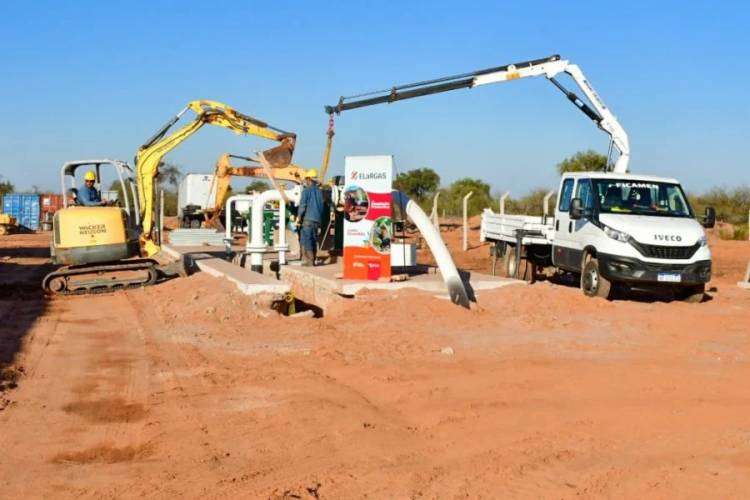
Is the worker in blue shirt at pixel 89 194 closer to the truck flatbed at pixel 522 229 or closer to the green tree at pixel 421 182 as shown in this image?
the truck flatbed at pixel 522 229

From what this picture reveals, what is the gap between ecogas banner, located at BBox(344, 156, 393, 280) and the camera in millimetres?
13875

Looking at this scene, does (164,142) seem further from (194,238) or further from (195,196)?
(195,196)

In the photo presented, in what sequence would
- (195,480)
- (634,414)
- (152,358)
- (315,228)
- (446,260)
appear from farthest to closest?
1. (315,228)
2. (446,260)
3. (152,358)
4. (634,414)
5. (195,480)

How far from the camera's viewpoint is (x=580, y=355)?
9844mm

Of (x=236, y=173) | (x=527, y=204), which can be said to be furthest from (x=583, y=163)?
(x=236, y=173)

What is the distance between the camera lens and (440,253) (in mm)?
13672

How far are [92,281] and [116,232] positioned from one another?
1096mm

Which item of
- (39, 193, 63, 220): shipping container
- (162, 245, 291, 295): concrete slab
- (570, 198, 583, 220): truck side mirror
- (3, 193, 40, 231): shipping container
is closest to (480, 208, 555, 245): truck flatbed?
(570, 198, 583, 220): truck side mirror

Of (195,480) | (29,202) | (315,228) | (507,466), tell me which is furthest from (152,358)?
(29,202)

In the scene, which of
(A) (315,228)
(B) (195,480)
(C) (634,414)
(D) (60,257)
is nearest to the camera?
(B) (195,480)

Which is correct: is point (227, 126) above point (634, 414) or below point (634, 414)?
above

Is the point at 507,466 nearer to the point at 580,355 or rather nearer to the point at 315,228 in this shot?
the point at 580,355

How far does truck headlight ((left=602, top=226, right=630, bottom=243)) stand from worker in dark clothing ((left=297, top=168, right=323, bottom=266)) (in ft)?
18.9

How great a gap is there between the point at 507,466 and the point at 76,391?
449cm
